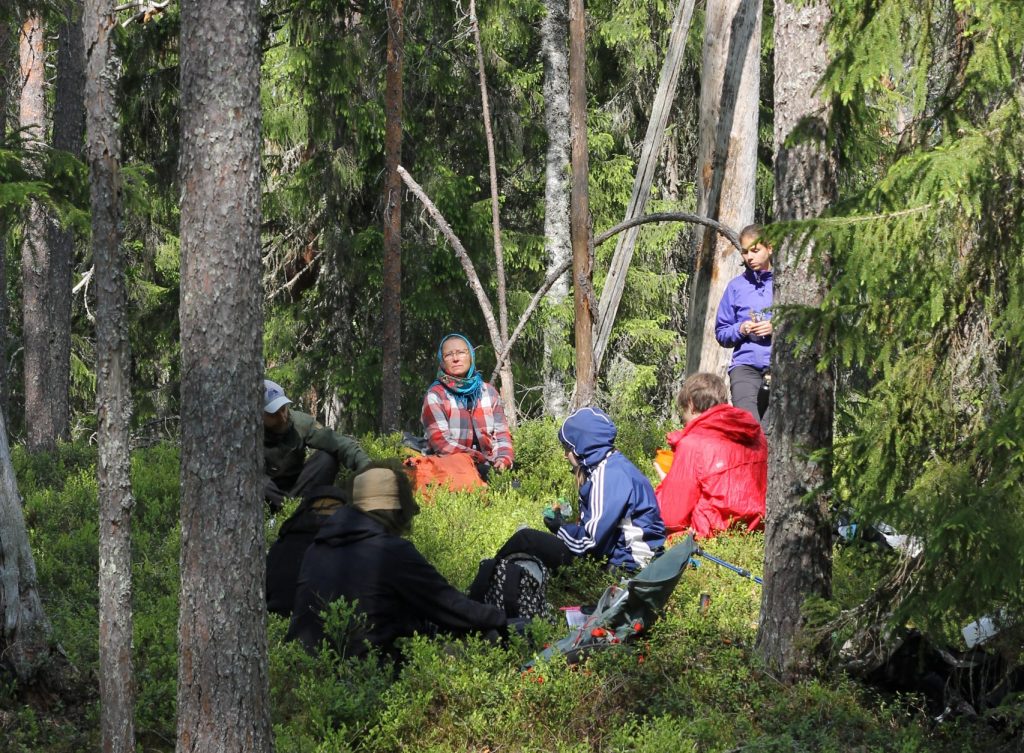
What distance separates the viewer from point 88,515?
9.70 meters

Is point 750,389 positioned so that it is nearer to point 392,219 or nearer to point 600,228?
point 392,219

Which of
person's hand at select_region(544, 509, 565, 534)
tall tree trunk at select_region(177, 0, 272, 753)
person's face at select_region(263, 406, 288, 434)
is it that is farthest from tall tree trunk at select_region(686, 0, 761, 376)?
tall tree trunk at select_region(177, 0, 272, 753)

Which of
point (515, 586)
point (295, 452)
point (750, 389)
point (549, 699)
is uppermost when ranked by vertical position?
point (750, 389)

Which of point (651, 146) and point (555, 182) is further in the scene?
point (555, 182)

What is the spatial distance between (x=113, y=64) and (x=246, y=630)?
3.14m

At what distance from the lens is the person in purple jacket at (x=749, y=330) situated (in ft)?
28.7

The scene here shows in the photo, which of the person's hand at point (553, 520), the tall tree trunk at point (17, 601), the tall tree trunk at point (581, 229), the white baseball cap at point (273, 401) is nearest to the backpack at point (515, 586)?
the person's hand at point (553, 520)

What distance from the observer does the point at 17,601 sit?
6086 mm

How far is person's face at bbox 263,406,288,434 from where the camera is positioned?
26.9 feet

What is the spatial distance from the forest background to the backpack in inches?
72.9

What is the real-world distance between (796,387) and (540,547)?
2.05m

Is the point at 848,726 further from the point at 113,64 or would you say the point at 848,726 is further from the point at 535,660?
the point at 113,64

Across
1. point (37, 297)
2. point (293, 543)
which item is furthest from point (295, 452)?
point (37, 297)

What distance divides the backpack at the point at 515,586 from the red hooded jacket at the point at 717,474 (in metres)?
1.53
